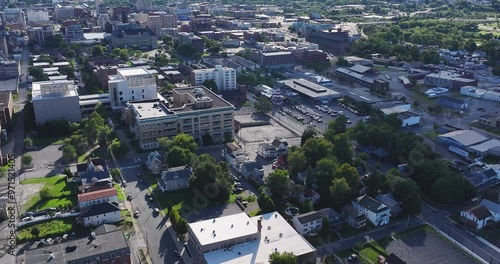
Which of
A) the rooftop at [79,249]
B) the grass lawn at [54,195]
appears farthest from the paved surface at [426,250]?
the grass lawn at [54,195]

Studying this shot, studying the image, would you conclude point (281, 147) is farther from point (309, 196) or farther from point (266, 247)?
point (266, 247)

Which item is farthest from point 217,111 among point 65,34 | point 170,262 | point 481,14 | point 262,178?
point 481,14

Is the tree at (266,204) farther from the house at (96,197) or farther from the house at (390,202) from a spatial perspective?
the house at (96,197)

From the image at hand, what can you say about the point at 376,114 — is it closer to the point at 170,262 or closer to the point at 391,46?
the point at 170,262

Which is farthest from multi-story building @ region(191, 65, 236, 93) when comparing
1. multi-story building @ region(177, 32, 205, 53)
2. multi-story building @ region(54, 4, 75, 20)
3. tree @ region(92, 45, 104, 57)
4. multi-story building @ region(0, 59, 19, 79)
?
multi-story building @ region(54, 4, 75, 20)

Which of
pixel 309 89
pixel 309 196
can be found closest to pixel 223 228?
pixel 309 196

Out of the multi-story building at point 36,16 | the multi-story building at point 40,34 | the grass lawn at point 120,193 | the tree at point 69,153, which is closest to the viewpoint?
the grass lawn at point 120,193
